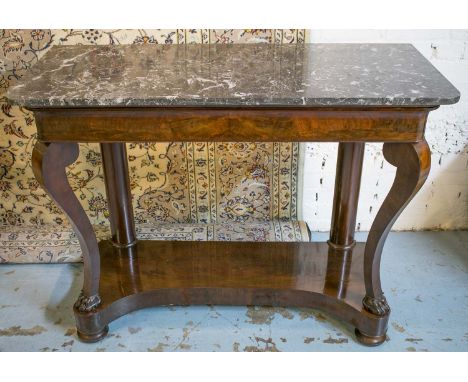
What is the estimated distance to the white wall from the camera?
2240 mm

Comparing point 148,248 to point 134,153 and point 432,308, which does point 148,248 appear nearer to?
point 134,153

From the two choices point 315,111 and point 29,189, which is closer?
point 315,111

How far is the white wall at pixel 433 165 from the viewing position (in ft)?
7.35

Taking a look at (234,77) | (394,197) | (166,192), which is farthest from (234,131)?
(166,192)

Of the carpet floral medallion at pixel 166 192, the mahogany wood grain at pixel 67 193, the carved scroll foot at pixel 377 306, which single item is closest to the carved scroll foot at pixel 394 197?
the carved scroll foot at pixel 377 306

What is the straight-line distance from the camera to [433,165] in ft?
8.15

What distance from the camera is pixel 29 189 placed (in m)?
2.52

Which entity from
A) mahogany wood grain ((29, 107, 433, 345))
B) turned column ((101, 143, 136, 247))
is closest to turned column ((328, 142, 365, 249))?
mahogany wood grain ((29, 107, 433, 345))

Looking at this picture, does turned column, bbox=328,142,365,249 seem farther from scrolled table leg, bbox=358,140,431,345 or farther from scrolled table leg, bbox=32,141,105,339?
scrolled table leg, bbox=32,141,105,339

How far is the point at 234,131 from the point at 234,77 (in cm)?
21

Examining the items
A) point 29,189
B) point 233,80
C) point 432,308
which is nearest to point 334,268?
point 432,308

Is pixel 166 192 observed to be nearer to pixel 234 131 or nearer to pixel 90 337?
pixel 90 337

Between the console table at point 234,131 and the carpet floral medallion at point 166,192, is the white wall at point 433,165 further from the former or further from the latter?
the console table at point 234,131
